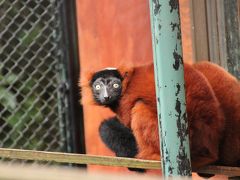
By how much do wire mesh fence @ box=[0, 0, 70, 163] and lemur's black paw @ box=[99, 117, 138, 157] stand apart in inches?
101

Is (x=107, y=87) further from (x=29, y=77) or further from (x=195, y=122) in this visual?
(x=29, y=77)

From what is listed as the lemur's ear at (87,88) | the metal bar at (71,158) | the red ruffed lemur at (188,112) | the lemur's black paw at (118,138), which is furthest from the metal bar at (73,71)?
the metal bar at (71,158)

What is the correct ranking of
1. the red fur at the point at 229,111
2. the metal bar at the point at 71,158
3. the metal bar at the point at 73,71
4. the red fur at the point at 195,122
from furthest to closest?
1. the metal bar at the point at 73,71
2. the red fur at the point at 229,111
3. the red fur at the point at 195,122
4. the metal bar at the point at 71,158

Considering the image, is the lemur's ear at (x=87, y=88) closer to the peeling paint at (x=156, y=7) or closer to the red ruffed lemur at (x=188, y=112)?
the red ruffed lemur at (x=188, y=112)

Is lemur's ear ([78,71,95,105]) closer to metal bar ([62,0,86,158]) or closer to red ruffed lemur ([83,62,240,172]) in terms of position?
red ruffed lemur ([83,62,240,172])

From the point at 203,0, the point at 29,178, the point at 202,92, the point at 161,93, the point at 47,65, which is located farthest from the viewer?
the point at 47,65

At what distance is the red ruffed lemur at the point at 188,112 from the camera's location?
11.0 ft

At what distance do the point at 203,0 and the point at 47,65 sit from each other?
104 inches

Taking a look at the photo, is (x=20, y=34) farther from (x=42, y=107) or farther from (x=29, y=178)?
(x=29, y=178)

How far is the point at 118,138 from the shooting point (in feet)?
12.8

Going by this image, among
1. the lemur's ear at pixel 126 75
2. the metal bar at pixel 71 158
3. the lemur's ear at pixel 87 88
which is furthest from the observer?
the lemur's ear at pixel 87 88

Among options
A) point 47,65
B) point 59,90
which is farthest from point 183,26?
point 47,65

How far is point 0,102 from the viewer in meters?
6.79

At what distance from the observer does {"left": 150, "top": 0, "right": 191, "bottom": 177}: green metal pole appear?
2.49 metres
